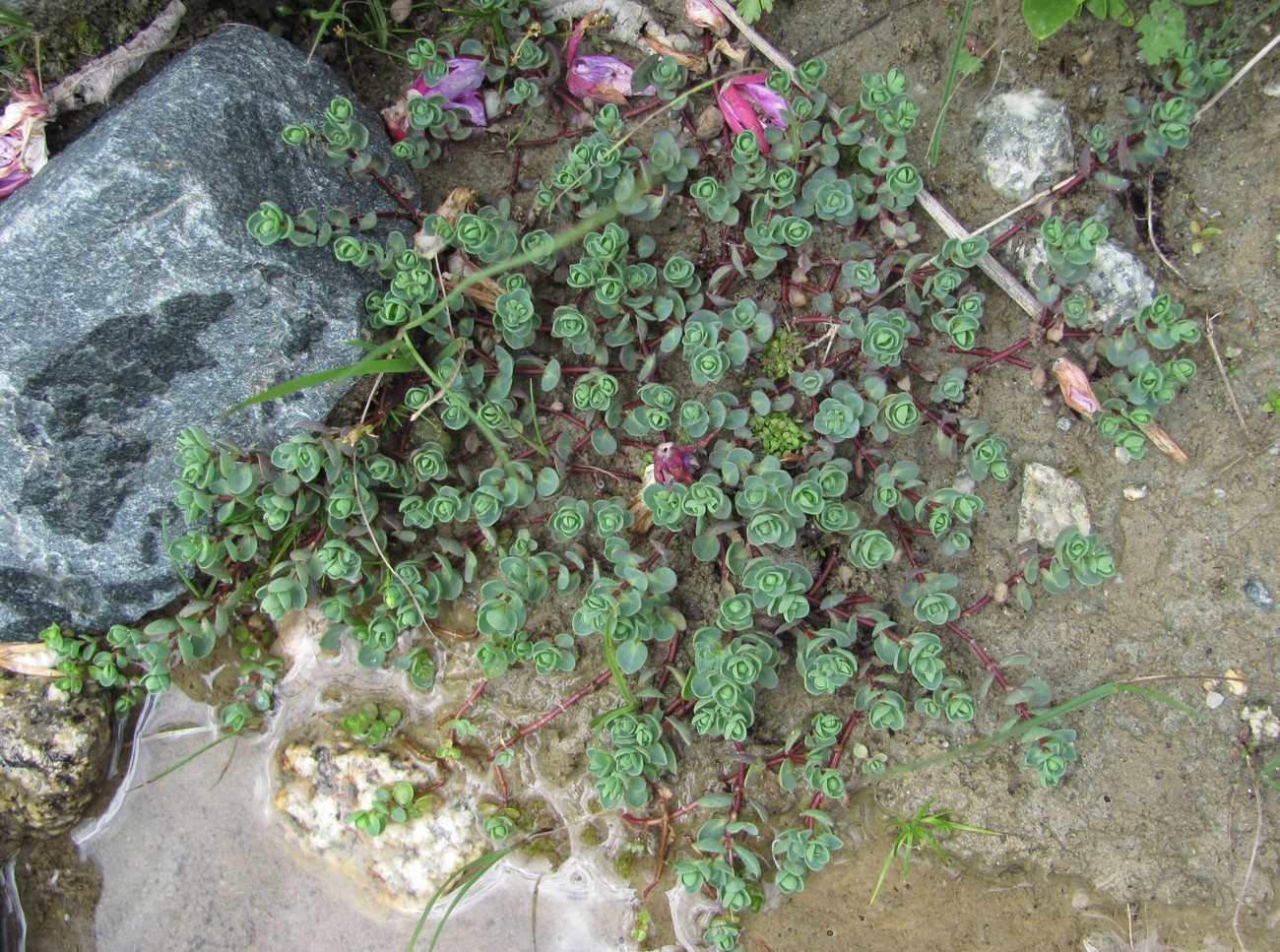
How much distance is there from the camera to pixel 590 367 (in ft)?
13.5

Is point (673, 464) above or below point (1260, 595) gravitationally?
above

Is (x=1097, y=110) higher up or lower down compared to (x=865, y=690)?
higher up

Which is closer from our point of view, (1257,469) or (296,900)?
(1257,469)

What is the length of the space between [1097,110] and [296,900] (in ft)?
17.0

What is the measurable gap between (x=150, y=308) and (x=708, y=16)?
2.70m

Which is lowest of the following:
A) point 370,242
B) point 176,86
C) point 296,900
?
point 296,900

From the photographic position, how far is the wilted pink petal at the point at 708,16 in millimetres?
4125

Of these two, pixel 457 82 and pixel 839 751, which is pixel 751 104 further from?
pixel 839 751

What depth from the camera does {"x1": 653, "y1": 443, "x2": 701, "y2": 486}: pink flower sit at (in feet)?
13.0

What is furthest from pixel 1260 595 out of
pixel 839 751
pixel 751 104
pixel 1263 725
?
pixel 751 104

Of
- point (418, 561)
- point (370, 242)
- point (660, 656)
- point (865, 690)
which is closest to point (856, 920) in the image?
point (865, 690)

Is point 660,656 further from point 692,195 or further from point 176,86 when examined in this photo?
point 176,86

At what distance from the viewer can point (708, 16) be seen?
412cm

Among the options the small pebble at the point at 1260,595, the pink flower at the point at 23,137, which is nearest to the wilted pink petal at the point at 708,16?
the pink flower at the point at 23,137
